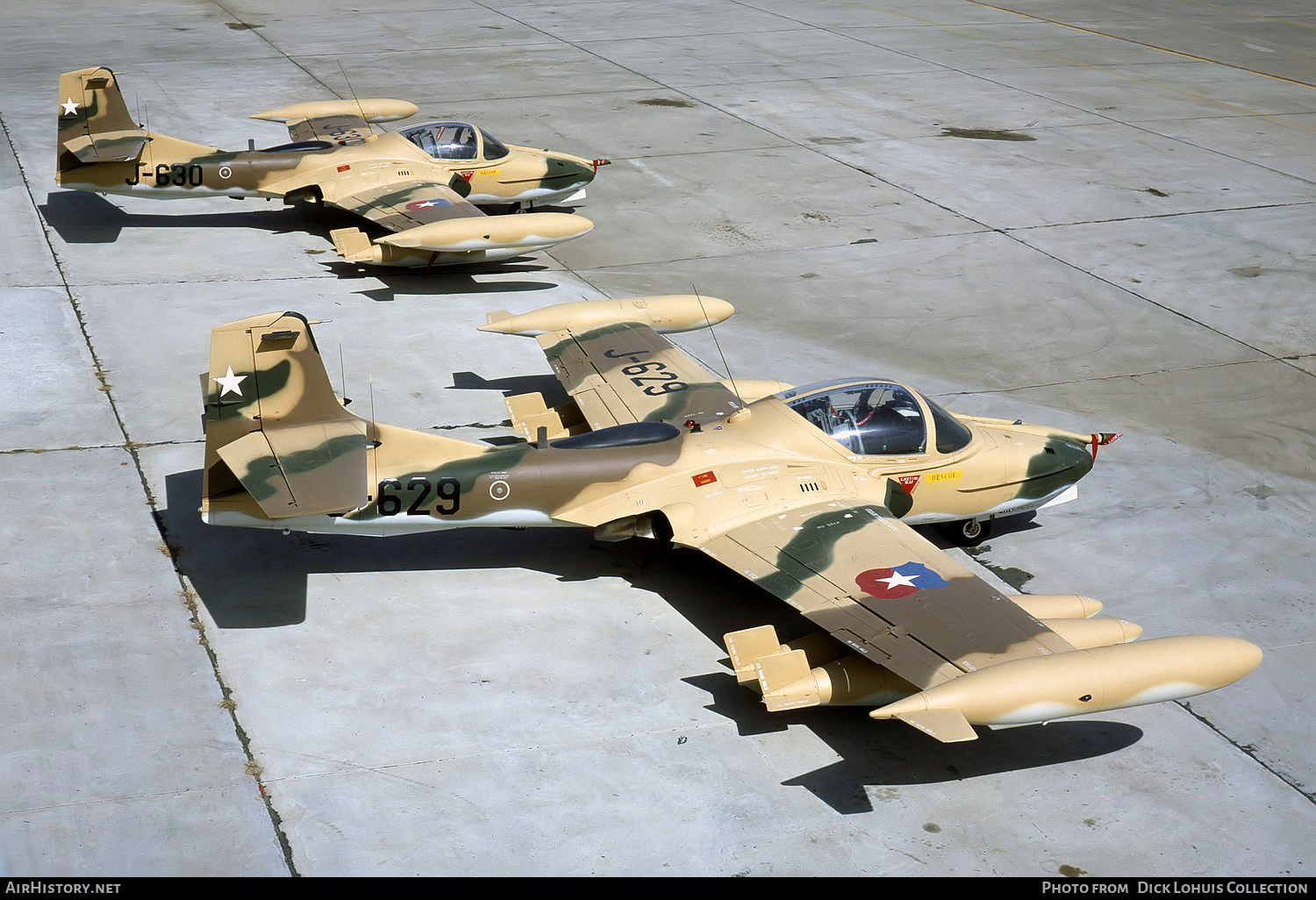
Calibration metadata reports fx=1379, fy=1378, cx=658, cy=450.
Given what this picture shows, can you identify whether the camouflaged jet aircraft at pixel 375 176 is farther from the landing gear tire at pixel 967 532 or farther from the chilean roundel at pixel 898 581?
the chilean roundel at pixel 898 581

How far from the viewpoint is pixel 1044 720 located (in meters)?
9.80

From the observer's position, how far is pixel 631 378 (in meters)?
15.3

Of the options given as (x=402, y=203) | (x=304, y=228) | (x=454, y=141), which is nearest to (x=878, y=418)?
(x=402, y=203)

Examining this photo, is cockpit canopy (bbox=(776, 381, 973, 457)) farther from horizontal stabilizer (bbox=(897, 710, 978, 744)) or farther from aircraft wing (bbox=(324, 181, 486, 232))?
aircraft wing (bbox=(324, 181, 486, 232))

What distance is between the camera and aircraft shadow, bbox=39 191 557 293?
20.7 metres

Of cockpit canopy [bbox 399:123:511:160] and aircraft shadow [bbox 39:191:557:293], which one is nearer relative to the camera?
aircraft shadow [bbox 39:191:557:293]

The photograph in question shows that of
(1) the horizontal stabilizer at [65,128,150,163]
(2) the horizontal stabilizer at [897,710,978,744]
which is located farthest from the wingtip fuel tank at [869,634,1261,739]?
(1) the horizontal stabilizer at [65,128,150,163]

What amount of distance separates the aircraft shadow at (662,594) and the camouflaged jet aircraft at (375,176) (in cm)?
666

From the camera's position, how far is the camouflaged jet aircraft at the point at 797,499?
1012 centimetres

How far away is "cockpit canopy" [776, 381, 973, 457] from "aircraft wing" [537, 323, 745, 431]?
96cm

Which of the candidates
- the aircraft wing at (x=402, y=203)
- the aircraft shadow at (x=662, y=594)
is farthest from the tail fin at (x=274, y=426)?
the aircraft wing at (x=402, y=203)

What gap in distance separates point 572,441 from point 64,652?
475 cm

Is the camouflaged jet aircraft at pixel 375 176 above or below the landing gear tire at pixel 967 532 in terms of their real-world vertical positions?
above
